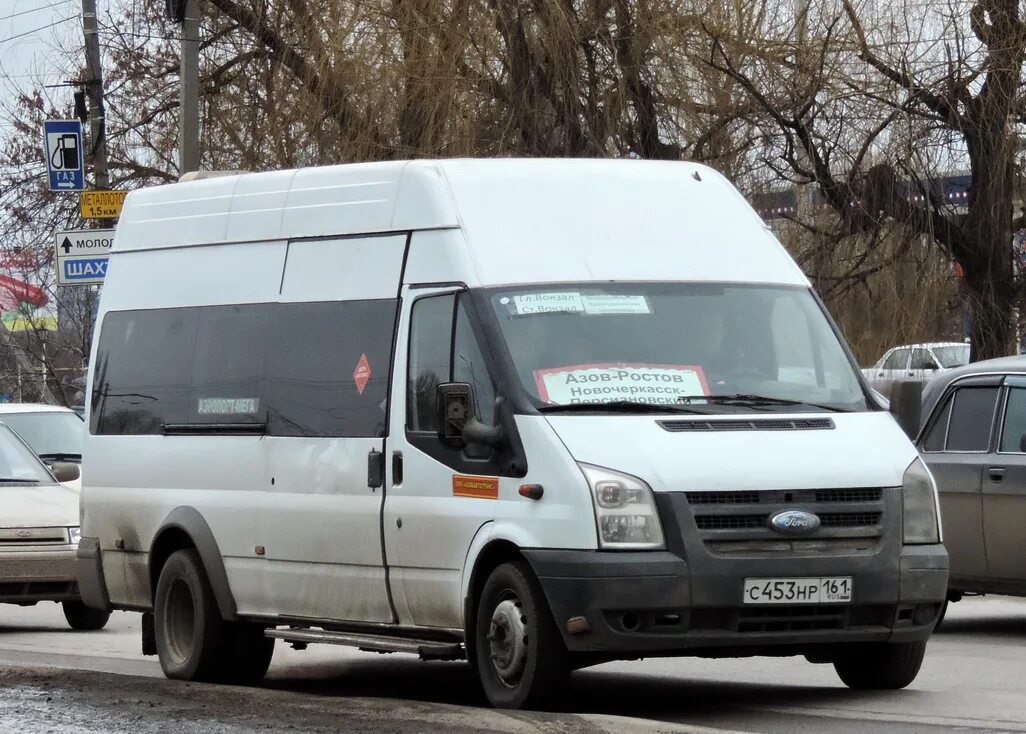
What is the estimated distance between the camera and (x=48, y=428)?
65.5 ft

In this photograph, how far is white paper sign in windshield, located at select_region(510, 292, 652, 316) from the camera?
30.1ft

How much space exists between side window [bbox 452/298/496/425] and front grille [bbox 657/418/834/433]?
31.1 inches

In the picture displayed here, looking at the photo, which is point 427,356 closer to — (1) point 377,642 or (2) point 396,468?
(2) point 396,468

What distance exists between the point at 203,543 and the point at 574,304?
2.75 m

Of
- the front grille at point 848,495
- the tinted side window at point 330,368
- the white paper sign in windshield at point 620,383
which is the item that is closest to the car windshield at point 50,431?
the tinted side window at point 330,368

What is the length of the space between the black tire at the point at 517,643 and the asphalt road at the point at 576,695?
0.61ft

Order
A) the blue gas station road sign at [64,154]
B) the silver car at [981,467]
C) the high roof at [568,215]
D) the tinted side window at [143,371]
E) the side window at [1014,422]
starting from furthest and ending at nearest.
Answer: the blue gas station road sign at [64,154]
the side window at [1014,422]
the silver car at [981,467]
the tinted side window at [143,371]
the high roof at [568,215]

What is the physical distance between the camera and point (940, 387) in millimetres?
13328

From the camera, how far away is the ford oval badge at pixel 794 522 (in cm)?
855

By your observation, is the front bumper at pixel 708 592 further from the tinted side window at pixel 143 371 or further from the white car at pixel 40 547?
the white car at pixel 40 547

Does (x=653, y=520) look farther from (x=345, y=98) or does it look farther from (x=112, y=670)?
(x=345, y=98)

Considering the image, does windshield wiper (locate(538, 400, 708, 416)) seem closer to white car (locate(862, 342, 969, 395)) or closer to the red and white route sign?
the red and white route sign

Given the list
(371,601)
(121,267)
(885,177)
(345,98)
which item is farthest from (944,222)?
(371,601)

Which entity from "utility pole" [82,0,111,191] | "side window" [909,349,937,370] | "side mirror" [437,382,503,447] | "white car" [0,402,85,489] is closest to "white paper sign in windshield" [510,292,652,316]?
"side mirror" [437,382,503,447]
